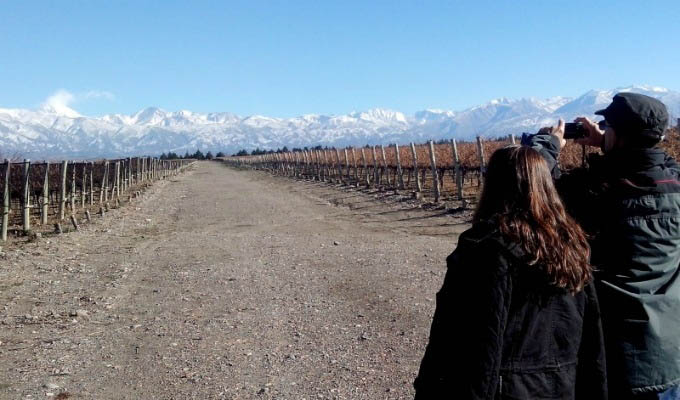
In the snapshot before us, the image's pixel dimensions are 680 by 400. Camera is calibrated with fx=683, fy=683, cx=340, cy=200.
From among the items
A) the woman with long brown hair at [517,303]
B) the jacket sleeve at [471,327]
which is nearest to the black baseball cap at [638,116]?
the woman with long brown hair at [517,303]

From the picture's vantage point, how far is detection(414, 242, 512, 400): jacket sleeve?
6.78 ft

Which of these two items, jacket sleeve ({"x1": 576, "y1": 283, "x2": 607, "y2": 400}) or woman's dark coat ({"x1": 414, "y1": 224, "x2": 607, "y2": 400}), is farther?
jacket sleeve ({"x1": 576, "y1": 283, "x2": 607, "y2": 400})

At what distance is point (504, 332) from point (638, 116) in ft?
2.87

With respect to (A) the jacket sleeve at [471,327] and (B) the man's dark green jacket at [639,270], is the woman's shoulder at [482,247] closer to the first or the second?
(A) the jacket sleeve at [471,327]

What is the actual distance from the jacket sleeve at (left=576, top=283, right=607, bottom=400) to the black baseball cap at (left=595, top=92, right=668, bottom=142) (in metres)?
0.56

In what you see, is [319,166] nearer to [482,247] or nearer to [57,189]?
[57,189]

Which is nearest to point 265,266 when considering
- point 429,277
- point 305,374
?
point 429,277

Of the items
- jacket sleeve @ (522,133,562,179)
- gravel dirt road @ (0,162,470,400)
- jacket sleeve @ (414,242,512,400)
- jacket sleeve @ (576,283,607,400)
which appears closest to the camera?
jacket sleeve @ (414,242,512,400)

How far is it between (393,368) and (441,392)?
3.06 metres

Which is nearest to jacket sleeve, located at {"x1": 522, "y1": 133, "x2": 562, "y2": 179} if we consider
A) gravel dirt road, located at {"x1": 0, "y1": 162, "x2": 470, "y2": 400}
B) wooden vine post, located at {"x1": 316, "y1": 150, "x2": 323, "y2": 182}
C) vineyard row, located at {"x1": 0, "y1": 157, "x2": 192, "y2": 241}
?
gravel dirt road, located at {"x1": 0, "y1": 162, "x2": 470, "y2": 400}

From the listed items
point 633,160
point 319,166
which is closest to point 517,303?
point 633,160

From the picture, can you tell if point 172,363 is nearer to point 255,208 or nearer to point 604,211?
point 604,211

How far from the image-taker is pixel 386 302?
722 centimetres

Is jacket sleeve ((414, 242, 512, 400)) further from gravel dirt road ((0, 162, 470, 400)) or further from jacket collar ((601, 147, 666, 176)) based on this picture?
gravel dirt road ((0, 162, 470, 400))
